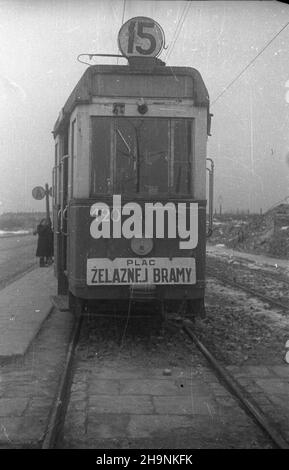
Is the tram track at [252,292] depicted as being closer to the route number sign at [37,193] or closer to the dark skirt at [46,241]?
the dark skirt at [46,241]

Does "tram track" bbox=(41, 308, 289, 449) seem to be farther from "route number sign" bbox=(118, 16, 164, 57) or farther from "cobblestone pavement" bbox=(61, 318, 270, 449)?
"route number sign" bbox=(118, 16, 164, 57)

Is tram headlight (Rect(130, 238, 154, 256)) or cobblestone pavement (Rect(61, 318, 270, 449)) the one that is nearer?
cobblestone pavement (Rect(61, 318, 270, 449))

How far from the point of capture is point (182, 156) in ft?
22.2

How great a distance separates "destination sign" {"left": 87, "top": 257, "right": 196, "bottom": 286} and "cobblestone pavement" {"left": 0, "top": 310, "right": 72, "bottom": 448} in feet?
3.45

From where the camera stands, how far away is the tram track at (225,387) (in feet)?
13.2

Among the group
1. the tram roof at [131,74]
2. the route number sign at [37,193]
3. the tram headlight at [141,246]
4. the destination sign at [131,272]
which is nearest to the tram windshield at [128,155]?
the tram roof at [131,74]

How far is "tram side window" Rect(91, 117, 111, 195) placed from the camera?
670 centimetres

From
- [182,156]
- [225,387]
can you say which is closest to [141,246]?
[182,156]

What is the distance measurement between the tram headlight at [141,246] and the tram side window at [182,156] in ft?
2.26

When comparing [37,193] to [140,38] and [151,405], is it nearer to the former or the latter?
[140,38]

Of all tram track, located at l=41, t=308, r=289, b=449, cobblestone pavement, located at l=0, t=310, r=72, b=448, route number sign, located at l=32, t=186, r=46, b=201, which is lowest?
cobblestone pavement, located at l=0, t=310, r=72, b=448

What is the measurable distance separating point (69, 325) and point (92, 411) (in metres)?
3.95

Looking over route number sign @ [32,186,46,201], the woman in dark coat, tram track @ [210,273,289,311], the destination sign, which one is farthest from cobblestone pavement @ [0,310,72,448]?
route number sign @ [32,186,46,201]
